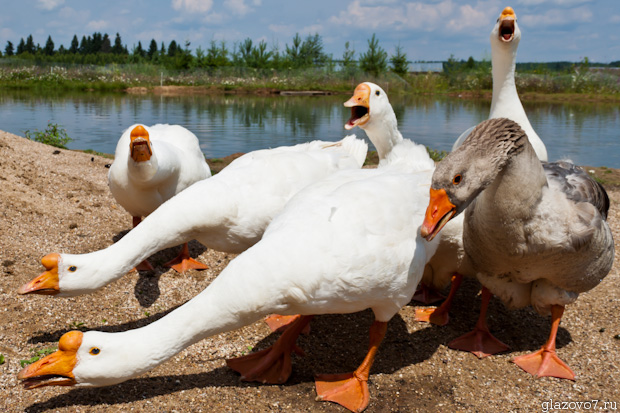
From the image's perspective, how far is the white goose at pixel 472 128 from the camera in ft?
13.5

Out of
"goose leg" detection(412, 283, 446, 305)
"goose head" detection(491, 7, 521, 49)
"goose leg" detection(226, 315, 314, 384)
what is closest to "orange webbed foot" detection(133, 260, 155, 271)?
"goose leg" detection(226, 315, 314, 384)

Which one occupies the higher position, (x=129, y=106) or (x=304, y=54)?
(x=304, y=54)

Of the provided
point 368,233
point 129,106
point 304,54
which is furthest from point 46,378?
point 304,54

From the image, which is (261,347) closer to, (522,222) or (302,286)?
(302,286)

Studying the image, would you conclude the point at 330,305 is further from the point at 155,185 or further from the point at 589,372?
the point at 155,185

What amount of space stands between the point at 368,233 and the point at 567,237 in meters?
1.26

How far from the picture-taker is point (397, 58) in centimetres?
3675

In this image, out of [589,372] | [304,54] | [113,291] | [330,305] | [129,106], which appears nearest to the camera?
[330,305]

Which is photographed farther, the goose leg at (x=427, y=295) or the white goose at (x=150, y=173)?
the goose leg at (x=427, y=295)

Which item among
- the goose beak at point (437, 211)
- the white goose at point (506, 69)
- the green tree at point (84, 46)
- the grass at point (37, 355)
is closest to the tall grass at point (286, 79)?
the white goose at point (506, 69)

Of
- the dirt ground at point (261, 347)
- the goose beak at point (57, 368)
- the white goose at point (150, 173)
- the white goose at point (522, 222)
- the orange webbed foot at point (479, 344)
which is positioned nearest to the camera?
the goose beak at point (57, 368)

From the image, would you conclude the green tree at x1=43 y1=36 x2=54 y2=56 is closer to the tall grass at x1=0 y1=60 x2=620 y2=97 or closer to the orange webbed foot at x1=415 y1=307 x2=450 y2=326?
the tall grass at x1=0 y1=60 x2=620 y2=97

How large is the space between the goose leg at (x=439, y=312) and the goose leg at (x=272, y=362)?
117 centimetres

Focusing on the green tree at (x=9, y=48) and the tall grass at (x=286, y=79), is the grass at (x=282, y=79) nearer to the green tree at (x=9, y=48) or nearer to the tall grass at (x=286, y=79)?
the tall grass at (x=286, y=79)
